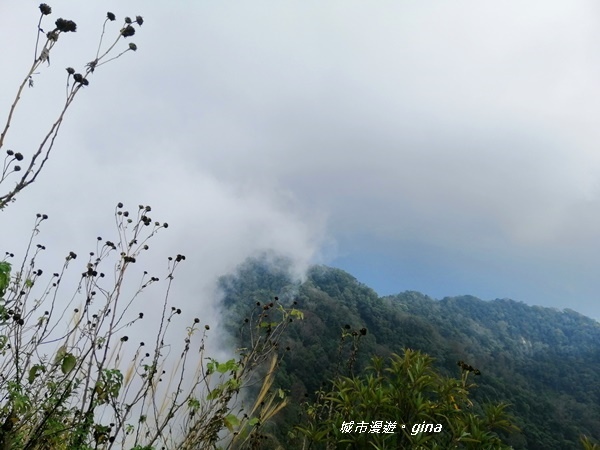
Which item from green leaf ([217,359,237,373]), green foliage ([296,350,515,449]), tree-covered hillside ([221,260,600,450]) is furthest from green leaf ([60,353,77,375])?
tree-covered hillside ([221,260,600,450])

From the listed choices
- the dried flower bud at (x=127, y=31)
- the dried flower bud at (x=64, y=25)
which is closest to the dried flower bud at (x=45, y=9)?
the dried flower bud at (x=64, y=25)

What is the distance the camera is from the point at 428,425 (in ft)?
8.66

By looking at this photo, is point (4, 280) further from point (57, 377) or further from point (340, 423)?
point (340, 423)

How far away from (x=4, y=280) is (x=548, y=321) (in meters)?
137

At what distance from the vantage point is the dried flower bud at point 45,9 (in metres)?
1.39

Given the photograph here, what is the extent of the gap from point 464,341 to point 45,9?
276ft

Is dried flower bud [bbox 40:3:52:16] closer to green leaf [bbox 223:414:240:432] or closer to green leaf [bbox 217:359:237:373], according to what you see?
green leaf [bbox 217:359:237:373]

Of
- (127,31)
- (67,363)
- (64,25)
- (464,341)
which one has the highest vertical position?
(464,341)

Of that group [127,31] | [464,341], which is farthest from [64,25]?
[464,341]

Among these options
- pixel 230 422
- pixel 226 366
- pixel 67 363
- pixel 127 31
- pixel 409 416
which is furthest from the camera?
pixel 409 416

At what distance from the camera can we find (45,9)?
1.40 m

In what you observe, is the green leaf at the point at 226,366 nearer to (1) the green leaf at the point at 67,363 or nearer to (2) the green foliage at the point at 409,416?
(2) the green foliage at the point at 409,416

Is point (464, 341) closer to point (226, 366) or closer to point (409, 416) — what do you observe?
point (409, 416)

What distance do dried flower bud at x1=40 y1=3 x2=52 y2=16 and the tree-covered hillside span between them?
57.7ft
